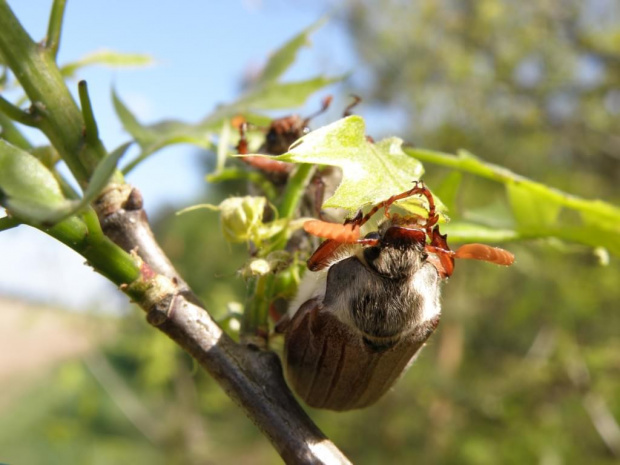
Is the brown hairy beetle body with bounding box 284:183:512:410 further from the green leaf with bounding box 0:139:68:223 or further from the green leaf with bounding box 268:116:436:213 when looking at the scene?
the green leaf with bounding box 0:139:68:223

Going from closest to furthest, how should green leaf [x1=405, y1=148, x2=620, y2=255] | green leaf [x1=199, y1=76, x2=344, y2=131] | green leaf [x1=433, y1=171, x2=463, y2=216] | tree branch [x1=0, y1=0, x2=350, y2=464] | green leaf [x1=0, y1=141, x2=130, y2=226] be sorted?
green leaf [x1=0, y1=141, x2=130, y2=226] < tree branch [x1=0, y1=0, x2=350, y2=464] < green leaf [x1=405, y1=148, x2=620, y2=255] < green leaf [x1=433, y1=171, x2=463, y2=216] < green leaf [x1=199, y1=76, x2=344, y2=131]

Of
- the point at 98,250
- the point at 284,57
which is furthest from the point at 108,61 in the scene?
the point at 98,250

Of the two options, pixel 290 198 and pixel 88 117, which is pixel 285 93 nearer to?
pixel 290 198

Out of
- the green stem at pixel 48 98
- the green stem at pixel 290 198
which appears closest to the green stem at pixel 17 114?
the green stem at pixel 48 98

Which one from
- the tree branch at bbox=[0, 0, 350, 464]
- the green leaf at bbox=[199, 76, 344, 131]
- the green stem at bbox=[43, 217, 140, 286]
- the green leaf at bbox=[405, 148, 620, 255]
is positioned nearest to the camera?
the green stem at bbox=[43, 217, 140, 286]

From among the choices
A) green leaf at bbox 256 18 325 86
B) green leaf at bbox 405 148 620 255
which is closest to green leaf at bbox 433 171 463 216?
green leaf at bbox 405 148 620 255

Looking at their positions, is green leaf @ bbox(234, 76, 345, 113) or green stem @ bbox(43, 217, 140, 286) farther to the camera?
green leaf @ bbox(234, 76, 345, 113)

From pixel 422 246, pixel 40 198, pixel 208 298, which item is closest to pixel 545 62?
pixel 208 298

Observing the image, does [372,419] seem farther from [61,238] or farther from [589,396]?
[61,238]
